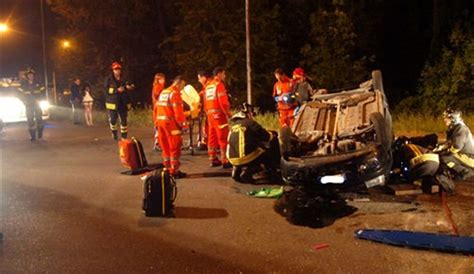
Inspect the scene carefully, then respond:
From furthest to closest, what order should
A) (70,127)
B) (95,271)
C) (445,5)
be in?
(445,5)
(70,127)
(95,271)

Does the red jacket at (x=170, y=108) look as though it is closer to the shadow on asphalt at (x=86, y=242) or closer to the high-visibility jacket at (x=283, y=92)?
the shadow on asphalt at (x=86, y=242)

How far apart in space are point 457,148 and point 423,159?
2.51 feet

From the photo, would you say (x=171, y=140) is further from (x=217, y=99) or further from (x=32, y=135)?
(x=32, y=135)

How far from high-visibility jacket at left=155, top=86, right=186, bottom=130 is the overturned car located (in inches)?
79.0

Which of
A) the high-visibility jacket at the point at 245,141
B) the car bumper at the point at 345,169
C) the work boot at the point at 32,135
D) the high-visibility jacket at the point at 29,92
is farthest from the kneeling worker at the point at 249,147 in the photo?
the work boot at the point at 32,135

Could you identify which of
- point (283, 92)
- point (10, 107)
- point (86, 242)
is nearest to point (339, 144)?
point (86, 242)

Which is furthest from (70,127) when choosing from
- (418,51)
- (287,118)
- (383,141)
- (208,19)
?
(418,51)

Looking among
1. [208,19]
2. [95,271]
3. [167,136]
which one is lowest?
[95,271]

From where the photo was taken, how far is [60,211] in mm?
8016

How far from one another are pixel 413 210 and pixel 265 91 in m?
18.0

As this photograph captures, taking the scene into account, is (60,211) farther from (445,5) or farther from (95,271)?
(445,5)

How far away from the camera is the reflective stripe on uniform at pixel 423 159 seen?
8.29m

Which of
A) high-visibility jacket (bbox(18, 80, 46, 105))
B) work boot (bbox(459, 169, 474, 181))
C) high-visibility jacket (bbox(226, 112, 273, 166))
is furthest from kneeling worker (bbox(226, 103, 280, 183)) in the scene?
high-visibility jacket (bbox(18, 80, 46, 105))

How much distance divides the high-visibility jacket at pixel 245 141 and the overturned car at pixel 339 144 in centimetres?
68
